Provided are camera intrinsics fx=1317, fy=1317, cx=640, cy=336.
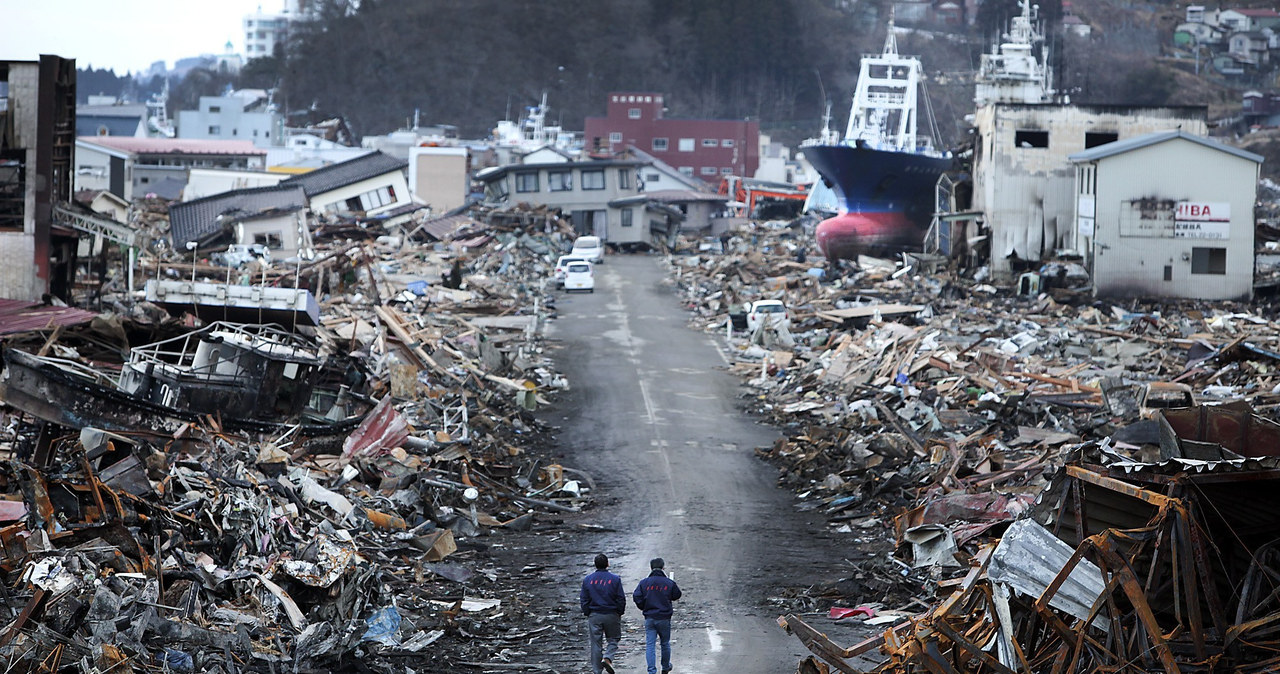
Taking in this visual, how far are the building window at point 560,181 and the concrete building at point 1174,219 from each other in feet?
99.6

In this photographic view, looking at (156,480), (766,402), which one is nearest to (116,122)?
(766,402)

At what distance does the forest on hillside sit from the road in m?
88.9

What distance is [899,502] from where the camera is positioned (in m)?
15.9

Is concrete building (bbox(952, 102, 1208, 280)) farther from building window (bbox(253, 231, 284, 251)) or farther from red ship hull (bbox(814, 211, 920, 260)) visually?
building window (bbox(253, 231, 284, 251))

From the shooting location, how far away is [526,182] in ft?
204

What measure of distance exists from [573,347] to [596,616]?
2061 cm

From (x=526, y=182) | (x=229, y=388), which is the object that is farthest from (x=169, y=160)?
(x=229, y=388)

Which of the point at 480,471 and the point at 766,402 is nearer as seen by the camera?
the point at 480,471

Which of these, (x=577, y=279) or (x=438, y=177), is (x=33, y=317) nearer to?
(x=577, y=279)

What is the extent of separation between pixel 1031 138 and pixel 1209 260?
8.12 meters

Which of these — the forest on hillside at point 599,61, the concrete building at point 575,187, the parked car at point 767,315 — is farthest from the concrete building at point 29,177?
the forest on hillside at point 599,61

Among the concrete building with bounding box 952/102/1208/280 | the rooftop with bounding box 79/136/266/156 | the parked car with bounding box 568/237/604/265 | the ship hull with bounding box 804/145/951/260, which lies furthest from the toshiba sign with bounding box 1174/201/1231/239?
the rooftop with bounding box 79/136/266/156

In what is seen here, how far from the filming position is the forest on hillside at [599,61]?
118 metres

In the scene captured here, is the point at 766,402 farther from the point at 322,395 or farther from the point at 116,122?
the point at 116,122
